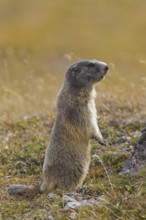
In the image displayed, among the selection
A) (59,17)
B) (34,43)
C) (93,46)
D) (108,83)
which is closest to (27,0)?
(59,17)

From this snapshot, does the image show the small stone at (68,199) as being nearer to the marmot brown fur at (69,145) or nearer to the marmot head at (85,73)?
the marmot brown fur at (69,145)

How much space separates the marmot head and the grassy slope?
3.67 ft

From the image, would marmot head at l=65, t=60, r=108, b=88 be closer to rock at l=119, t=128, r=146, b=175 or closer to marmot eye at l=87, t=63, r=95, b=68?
marmot eye at l=87, t=63, r=95, b=68

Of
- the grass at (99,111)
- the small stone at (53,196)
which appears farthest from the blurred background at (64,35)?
the small stone at (53,196)

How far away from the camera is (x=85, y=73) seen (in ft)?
27.5

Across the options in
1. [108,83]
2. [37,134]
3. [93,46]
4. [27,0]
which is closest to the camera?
[37,134]

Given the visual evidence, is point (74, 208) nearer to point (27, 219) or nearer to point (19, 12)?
point (27, 219)

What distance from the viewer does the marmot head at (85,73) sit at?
8305 millimetres

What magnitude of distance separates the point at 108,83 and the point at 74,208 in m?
8.14

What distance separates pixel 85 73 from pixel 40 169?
5.20 ft

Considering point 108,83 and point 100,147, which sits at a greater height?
point 108,83

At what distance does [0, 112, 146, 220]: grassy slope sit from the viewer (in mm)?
6062

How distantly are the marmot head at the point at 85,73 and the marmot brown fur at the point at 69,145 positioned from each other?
17cm

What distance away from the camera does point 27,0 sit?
125ft
